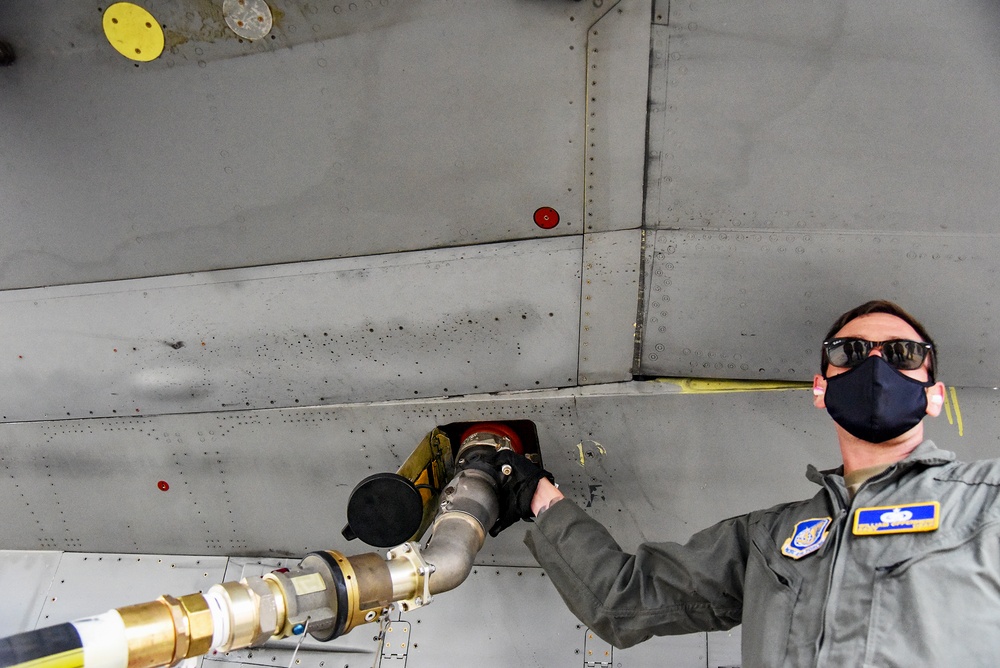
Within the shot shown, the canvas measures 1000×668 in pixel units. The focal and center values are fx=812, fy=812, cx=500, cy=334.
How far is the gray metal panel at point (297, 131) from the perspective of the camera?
321 cm

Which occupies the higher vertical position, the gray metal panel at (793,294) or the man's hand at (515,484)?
the gray metal panel at (793,294)

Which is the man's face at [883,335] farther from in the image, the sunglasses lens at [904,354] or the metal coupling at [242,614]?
the metal coupling at [242,614]

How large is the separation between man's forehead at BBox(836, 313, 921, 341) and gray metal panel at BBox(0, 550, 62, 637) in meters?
4.39

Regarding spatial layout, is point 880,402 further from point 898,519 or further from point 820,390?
point 898,519

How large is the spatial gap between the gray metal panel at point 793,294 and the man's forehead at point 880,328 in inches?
22.1

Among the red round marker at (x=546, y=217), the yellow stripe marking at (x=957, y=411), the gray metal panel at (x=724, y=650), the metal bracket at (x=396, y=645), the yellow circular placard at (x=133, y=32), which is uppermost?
the yellow circular placard at (x=133, y=32)

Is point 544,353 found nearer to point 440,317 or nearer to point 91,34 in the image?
point 440,317

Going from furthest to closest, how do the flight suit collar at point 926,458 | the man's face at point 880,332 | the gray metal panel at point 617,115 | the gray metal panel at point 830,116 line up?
the gray metal panel at point 617,115, the gray metal panel at point 830,116, the man's face at point 880,332, the flight suit collar at point 926,458

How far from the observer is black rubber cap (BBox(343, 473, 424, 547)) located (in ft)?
11.1

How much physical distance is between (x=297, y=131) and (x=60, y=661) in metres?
2.22

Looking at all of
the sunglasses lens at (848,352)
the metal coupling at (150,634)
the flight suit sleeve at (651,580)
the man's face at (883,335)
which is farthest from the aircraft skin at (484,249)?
the metal coupling at (150,634)

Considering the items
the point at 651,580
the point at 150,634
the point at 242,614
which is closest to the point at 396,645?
the point at 651,580

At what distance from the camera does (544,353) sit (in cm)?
370

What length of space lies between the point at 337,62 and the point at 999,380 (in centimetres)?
305
